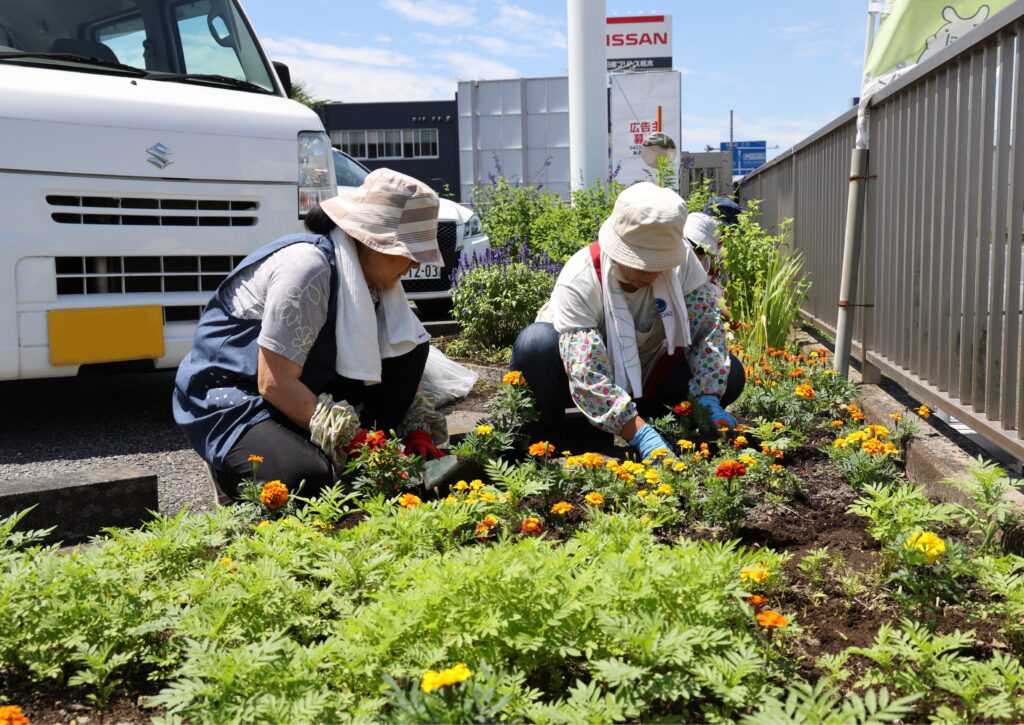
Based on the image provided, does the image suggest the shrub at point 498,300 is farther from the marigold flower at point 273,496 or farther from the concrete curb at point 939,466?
the marigold flower at point 273,496

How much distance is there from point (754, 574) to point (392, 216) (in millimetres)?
1854

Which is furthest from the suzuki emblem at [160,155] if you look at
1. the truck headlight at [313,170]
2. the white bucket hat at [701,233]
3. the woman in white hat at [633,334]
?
the white bucket hat at [701,233]

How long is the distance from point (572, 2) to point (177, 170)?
22.8 ft

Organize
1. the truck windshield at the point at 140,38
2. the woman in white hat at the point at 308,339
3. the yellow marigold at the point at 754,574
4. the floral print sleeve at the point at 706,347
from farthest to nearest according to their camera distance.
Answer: the truck windshield at the point at 140,38, the floral print sleeve at the point at 706,347, the woman in white hat at the point at 308,339, the yellow marigold at the point at 754,574

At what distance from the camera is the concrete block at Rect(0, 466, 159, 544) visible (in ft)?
9.68

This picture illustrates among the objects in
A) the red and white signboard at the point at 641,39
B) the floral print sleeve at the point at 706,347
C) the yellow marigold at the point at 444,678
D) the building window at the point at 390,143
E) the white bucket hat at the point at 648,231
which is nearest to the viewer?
the yellow marigold at the point at 444,678

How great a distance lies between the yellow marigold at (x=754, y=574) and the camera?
2.00 metres

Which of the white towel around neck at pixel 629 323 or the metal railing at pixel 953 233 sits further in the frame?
the white towel around neck at pixel 629 323

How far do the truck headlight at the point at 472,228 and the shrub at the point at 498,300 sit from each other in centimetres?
133

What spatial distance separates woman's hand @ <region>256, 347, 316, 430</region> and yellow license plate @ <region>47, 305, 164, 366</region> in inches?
58.2

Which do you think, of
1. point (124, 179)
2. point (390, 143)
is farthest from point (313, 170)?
point (390, 143)

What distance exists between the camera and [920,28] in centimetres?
457

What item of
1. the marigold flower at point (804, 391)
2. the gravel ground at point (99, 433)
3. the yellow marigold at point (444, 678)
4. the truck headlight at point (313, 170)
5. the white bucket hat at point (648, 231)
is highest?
the truck headlight at point (313, 170)

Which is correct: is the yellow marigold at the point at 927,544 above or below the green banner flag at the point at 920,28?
below
